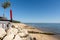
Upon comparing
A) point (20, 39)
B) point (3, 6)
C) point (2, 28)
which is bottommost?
point (20, 39)

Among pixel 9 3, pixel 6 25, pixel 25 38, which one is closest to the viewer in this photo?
pixel 25 38

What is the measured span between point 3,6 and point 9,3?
1.67 metres

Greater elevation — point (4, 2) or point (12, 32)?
point (4, 2)

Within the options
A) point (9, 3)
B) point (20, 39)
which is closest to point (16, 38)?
point (20, 39)

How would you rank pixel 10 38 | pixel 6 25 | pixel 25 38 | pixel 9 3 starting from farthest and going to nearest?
1. pixel 9 3
2. pixel 6 25
3. pixel 25 38
4. pixel 10 38

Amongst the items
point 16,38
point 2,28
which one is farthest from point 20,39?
point 2,28

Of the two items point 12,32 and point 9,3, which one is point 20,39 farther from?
point 9,3

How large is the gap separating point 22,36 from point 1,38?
1.60 meters

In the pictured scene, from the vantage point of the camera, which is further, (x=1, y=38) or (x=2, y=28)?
(x=2, y=28)

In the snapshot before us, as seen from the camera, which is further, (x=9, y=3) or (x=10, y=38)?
(x=9, y=3)

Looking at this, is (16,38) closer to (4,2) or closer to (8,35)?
(8,35)

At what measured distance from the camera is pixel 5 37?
8.95 meters

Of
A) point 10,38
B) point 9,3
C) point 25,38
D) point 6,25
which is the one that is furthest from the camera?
point 9,3

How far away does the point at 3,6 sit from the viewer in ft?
93.7
